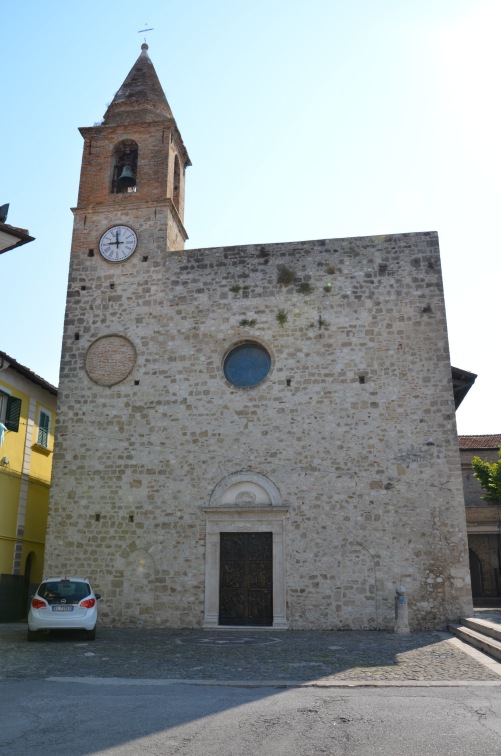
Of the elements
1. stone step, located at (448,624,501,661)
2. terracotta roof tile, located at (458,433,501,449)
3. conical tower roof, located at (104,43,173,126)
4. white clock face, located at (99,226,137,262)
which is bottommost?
stone step, located at (448,624,501,661)

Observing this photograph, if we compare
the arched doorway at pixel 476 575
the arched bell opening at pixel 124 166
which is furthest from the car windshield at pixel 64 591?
the arched doorway at pixel 476 575

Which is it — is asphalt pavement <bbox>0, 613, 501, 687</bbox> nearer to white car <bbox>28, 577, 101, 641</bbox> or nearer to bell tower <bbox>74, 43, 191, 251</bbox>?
white car <bbox>28, 577, 101, 641</bbox>

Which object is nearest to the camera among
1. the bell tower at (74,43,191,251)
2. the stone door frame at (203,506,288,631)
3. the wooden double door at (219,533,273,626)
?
the stone door frame at (203,506,288,631)

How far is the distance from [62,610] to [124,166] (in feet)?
39.1

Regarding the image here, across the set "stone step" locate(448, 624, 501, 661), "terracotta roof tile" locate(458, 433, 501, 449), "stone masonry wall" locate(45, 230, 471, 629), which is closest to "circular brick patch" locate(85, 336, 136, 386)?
"stone masonry wall" locate(45, 230, 471, 629)

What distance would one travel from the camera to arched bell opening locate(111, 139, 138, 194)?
17938 millimetres

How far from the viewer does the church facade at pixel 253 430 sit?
14.4 m

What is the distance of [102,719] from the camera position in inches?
228

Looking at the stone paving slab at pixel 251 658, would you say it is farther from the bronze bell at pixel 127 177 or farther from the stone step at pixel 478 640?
the bronze bell at pixel 127 177

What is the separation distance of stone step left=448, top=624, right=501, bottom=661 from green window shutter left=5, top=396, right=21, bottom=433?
11.8m

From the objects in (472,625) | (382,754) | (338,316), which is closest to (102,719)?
(382,754)

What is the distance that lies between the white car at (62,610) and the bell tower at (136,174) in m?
8.80

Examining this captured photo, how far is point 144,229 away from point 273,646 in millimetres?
11012

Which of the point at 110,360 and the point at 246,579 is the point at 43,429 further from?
the point at 246,579
